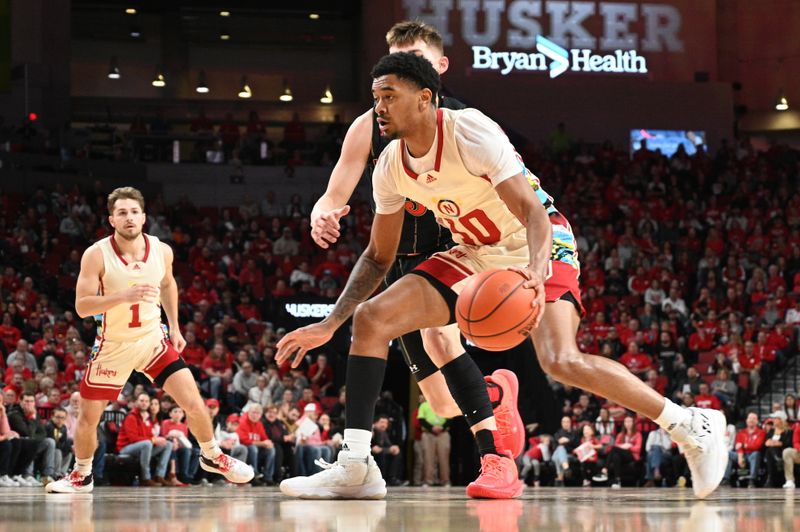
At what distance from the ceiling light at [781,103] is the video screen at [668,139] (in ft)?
7.47

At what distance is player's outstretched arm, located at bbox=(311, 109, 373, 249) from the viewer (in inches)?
168

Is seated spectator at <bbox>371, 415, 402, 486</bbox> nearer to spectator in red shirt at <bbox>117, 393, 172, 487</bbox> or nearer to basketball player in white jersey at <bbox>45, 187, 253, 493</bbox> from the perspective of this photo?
spectator in red shirt at <bbox>117, 393, 172, 487</bbox>

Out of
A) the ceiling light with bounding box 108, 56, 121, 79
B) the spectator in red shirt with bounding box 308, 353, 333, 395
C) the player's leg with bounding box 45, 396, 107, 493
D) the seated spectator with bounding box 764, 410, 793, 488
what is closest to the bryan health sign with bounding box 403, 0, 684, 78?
the ceiling light with bounding box 108, 56, 121, 79

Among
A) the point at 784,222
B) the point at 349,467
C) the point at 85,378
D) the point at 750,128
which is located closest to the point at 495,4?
the point at 750,128

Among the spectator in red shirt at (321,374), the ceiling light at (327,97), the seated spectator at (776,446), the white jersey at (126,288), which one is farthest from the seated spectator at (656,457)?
the ceiling light at (327,97)

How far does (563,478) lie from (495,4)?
14.4m

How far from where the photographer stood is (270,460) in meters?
13.1

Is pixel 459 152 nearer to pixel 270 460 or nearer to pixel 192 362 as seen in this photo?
pixel 270 460

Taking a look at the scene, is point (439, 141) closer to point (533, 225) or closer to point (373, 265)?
point (533, 225)

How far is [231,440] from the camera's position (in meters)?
12.8

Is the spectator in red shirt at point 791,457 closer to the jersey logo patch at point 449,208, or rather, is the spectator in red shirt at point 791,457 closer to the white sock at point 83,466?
the white sock at point 83,466

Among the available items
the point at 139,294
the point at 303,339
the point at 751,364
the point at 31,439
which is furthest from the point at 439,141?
the point at 751,364

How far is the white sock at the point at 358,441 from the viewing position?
4.39m

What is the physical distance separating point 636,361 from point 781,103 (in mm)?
13640
